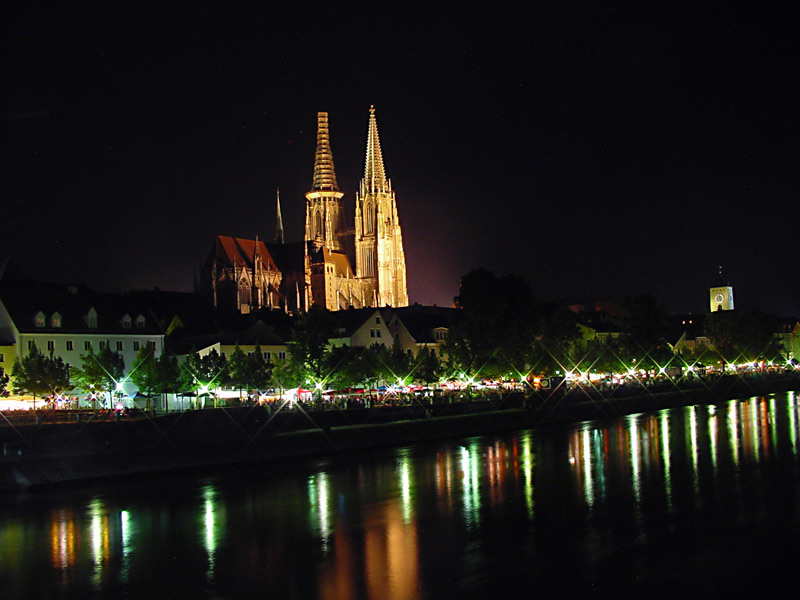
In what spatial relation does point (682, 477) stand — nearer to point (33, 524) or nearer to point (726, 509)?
point (726, 509)

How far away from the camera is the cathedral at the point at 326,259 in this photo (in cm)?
15650

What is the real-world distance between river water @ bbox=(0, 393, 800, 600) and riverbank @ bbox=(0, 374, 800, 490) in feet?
4.71

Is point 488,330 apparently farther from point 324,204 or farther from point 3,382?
point 324,204

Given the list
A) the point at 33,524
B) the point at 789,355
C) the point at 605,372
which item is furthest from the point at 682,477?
the point at 789,355

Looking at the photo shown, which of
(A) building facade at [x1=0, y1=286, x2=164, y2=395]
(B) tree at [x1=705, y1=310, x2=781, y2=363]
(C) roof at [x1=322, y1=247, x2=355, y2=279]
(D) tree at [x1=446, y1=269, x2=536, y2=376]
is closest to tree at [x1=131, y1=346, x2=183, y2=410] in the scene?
(A) building facade at [x1=0, y1=286, x2=164, y2=395]

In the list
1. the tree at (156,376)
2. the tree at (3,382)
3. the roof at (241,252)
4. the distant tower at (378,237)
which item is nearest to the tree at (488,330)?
the tree at (156,376)

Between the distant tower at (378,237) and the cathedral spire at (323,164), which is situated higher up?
the cathedral spire at (323,164)

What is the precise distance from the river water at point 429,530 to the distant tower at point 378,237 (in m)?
130

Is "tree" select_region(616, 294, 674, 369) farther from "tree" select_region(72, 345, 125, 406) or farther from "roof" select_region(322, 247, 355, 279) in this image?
"roof" select_region(322, 247, 355, 279)

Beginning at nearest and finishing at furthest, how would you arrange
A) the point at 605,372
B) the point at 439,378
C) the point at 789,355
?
the point at 439,378 → the point at 605,372 → the point at 789,355

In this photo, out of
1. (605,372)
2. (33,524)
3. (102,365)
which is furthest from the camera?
(605,372)

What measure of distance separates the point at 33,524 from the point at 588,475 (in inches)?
878

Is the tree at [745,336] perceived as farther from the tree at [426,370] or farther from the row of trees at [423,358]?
the tree at [426,370]

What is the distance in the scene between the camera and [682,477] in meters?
40.1
